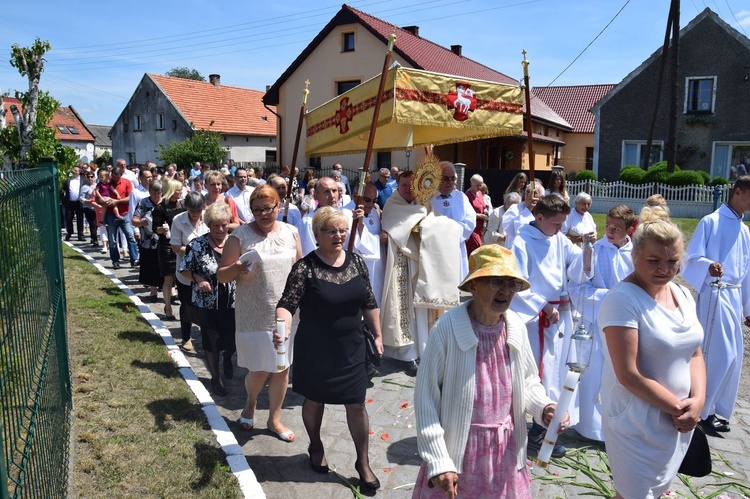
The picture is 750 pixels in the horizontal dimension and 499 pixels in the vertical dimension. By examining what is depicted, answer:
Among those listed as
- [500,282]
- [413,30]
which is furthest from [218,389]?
[413,30]

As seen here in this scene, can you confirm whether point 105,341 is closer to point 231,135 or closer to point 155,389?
point 155,389

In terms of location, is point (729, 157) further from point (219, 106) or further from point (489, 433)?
point (219, 106)

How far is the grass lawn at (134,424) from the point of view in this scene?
4.02 meters

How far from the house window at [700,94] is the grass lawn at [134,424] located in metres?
29.3

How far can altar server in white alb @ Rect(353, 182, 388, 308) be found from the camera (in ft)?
21.1

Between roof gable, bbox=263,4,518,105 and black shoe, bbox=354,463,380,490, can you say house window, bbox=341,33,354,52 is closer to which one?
roof gable, bbox=263,4,518,105

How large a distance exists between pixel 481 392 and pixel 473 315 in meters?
0.35

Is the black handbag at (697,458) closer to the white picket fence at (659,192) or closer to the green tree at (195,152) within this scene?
the white picket fence at (659,192)

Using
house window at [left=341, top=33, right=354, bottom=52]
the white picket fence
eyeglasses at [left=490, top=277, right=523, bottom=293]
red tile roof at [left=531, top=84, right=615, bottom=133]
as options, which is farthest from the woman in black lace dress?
red tile roof at [left=531, top=84, right=615, bottom=133]

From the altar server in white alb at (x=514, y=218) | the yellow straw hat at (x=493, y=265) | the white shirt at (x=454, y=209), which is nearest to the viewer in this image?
the yellow straw hat at (x=493, y=265)

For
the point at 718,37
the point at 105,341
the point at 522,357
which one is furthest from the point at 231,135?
the point at 522,357

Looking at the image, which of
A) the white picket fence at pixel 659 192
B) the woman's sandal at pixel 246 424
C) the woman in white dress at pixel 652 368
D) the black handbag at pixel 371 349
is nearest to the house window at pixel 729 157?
the white picket fence at pixel 659 192

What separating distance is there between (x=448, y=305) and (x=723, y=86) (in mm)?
28181

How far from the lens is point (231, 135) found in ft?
134
